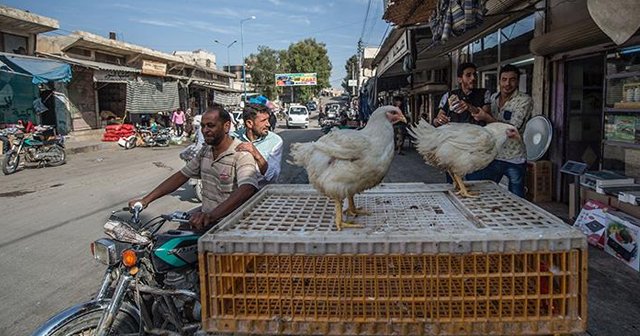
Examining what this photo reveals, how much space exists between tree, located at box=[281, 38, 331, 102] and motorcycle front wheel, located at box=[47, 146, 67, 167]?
151 feet

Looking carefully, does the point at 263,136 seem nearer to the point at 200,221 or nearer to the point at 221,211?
the point at 221,211

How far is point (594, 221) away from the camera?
4.56 m

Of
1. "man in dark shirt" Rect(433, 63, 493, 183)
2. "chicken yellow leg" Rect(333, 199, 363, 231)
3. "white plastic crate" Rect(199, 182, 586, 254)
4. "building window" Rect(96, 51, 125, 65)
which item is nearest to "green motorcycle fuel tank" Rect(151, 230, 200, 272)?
"white plastic crate" Rect(199, 182, 586, 254)

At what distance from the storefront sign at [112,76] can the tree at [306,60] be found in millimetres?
38789

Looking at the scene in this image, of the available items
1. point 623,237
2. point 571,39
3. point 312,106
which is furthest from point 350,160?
point 312,106

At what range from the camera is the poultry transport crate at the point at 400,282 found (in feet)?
5.16

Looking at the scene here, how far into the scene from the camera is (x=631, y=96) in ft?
16.0

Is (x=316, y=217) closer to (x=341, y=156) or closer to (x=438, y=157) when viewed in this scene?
(x=341, y=156)

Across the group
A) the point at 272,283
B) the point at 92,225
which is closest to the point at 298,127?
the point at 92,225

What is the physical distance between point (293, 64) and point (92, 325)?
5750 cm

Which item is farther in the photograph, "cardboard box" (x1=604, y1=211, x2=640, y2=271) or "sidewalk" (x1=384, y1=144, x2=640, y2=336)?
"cardboard box" (x1=604, y1=211, x2=640, y2=271)

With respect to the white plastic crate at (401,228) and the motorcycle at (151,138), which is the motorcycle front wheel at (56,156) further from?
the white plastic crate at (401,228)

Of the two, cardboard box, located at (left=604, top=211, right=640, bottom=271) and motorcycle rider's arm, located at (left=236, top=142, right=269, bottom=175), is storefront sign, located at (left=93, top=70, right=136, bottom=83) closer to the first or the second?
motorcycle rider's arm, located at (left=236, top=142, right=269, bottom=175)

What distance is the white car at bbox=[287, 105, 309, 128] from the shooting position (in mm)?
31906
